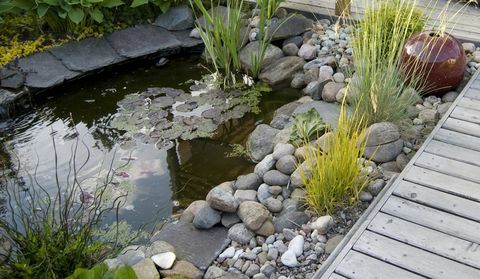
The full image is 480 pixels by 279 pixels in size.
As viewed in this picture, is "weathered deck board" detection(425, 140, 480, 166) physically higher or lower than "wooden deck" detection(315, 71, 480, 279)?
higher

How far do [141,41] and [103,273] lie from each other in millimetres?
3255

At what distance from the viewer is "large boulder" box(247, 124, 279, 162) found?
3.66m

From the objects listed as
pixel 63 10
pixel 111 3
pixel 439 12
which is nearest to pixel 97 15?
pixel 111 3

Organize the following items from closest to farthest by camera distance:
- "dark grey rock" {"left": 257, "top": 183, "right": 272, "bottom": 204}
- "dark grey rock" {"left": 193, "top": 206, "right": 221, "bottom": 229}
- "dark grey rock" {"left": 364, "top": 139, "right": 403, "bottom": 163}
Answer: "dark grey rock" {"left": 193, "top": 206, "right": 221, "bottom": 229} < "dark grey rock" {"left": 257, "top": 183, "right": 272, "bottom": 204} < "dark grey rock" {"left": 364, "top": 139, "right": 403, "bottom": 163}

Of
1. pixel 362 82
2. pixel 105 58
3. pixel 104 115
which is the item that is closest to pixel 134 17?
pixel 105 58

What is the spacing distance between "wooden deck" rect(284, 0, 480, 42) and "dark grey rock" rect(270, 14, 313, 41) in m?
0.18

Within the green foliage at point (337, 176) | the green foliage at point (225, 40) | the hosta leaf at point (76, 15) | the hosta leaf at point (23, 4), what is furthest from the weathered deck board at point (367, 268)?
the hosta leaf at point (23, 4)

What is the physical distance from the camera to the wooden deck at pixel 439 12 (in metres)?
4.73

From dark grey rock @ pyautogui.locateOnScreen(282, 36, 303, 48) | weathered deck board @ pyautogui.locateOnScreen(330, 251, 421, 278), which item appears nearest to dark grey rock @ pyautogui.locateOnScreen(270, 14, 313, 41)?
dark grey rock @ pyautogui.locateOnScreen(282, 36, 303, 48)

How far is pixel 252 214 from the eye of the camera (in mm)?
2799

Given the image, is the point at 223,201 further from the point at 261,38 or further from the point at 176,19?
the point at 176,19

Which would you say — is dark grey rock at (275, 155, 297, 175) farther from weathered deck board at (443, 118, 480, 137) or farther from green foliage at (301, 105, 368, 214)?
weathered deck board at (443, 118, 480, 137)

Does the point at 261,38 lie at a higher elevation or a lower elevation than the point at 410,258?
higher

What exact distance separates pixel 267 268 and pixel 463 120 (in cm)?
160
